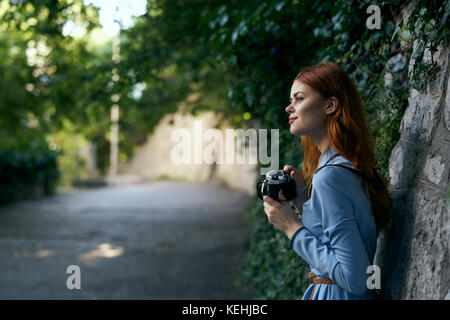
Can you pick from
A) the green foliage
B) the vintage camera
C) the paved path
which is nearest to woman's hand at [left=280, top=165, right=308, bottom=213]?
the vintage camera

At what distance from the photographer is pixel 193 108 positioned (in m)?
8.59

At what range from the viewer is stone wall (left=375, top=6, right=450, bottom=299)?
156 cm

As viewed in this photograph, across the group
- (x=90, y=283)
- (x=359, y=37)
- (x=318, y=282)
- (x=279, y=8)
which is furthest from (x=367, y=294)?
(x=90, y=283)

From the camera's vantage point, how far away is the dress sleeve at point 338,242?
5.03ft

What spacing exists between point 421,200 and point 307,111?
21.1 inches

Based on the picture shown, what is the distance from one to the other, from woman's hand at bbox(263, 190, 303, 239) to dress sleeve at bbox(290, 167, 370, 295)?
3.1 inches

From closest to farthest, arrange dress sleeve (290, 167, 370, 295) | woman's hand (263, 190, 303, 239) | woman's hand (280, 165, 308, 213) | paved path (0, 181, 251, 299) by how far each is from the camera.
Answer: dress sleeve (290, 167, 370, 295), woman's hand (263, 190, 303, 239), woman's hand (280, 165, 308, 213), paved path (0, 181, 251, 299)

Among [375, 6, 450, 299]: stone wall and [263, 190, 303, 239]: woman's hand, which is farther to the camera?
[263, 190, 303, 239]: woman's hand

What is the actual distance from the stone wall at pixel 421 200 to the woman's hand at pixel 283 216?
44 cm

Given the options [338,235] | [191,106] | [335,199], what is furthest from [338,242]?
[191,106]

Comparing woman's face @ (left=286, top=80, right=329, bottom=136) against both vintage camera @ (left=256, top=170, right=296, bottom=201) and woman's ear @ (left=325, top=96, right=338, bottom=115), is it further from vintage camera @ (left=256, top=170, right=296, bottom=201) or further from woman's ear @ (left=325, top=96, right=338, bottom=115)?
vintage camera @ (left=256, top=170, right=296, bottom=201)

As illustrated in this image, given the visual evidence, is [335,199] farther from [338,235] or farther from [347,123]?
[347,123]

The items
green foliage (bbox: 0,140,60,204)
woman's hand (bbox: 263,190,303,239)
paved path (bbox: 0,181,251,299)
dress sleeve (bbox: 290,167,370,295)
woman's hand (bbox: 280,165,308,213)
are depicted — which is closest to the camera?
dress sleeve (bbox: 290,167,370,295)

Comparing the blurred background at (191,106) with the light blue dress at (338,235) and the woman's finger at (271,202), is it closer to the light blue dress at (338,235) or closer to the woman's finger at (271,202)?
the light blue dress at (338,235)
